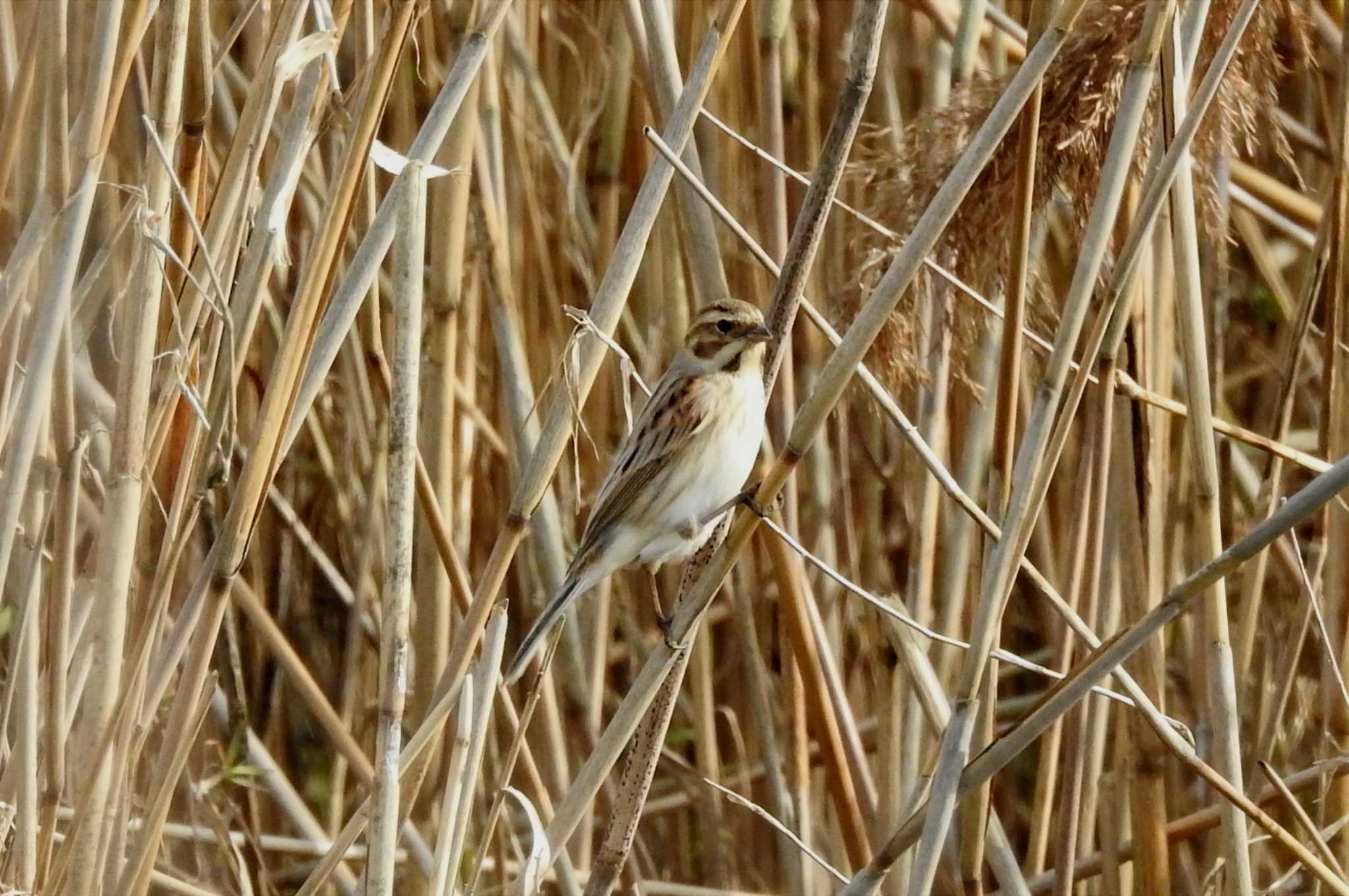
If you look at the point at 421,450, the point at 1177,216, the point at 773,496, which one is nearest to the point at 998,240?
the point at 1177,216

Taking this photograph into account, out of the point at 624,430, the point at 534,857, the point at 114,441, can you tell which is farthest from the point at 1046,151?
the point at 624,430

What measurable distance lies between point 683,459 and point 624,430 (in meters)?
0.82

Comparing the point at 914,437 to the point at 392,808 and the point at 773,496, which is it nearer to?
the point at 773,496

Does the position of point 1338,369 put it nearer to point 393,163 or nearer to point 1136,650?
point 1136,650

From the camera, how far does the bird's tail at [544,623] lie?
6.41ft

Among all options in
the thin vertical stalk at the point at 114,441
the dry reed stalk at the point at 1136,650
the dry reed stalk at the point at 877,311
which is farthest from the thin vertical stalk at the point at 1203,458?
the thin vertical stalk at the point at 114,441

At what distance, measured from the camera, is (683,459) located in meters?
2.62

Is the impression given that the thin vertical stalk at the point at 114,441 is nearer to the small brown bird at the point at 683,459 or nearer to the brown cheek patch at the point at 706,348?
the small brown bird at the point at 683,459

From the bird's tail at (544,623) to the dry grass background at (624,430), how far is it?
81mm

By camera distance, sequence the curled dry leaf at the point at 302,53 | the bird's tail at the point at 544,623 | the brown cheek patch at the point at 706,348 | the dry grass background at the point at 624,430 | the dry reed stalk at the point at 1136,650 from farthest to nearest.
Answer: the brown cheek patch at the point at 706,348 → the bird's tail at the point at 544,623 → the dry grass background at the point at 624,430 → the curled dry leaf at the point at 302,53 → the dry reed stalk at the point at 1136,650

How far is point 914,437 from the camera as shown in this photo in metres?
1.89

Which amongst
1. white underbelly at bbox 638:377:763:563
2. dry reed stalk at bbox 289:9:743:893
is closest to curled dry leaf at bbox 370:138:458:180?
dry reed stalk at bbox 289:9:743:893

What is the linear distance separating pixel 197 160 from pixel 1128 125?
1132mm

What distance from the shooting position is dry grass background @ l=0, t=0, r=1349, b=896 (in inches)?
70.8
